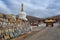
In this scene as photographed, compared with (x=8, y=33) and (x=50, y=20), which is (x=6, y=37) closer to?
(x=8, y=33)

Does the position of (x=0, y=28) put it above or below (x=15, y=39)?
above

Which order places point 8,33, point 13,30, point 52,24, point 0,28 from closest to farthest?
point 0,28 → point 8,33 → point 13,30 → point 52,24

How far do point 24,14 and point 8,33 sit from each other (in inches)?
428

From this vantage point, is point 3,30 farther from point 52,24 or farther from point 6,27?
point 52,24

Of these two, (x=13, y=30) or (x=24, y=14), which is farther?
(x=24, y=14)

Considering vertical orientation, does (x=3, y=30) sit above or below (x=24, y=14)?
below

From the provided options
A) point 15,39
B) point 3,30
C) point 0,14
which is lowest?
point 15,39

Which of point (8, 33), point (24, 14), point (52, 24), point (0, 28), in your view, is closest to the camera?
point (0, 28)

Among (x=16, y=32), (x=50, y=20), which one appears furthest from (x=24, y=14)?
(x=16, y=32)

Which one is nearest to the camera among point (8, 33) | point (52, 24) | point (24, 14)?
point (8, 33)

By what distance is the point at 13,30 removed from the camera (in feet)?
28.2

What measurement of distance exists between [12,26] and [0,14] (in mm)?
973

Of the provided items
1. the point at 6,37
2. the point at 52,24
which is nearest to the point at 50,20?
the point at 52,24

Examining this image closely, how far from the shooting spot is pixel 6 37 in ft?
24.9
